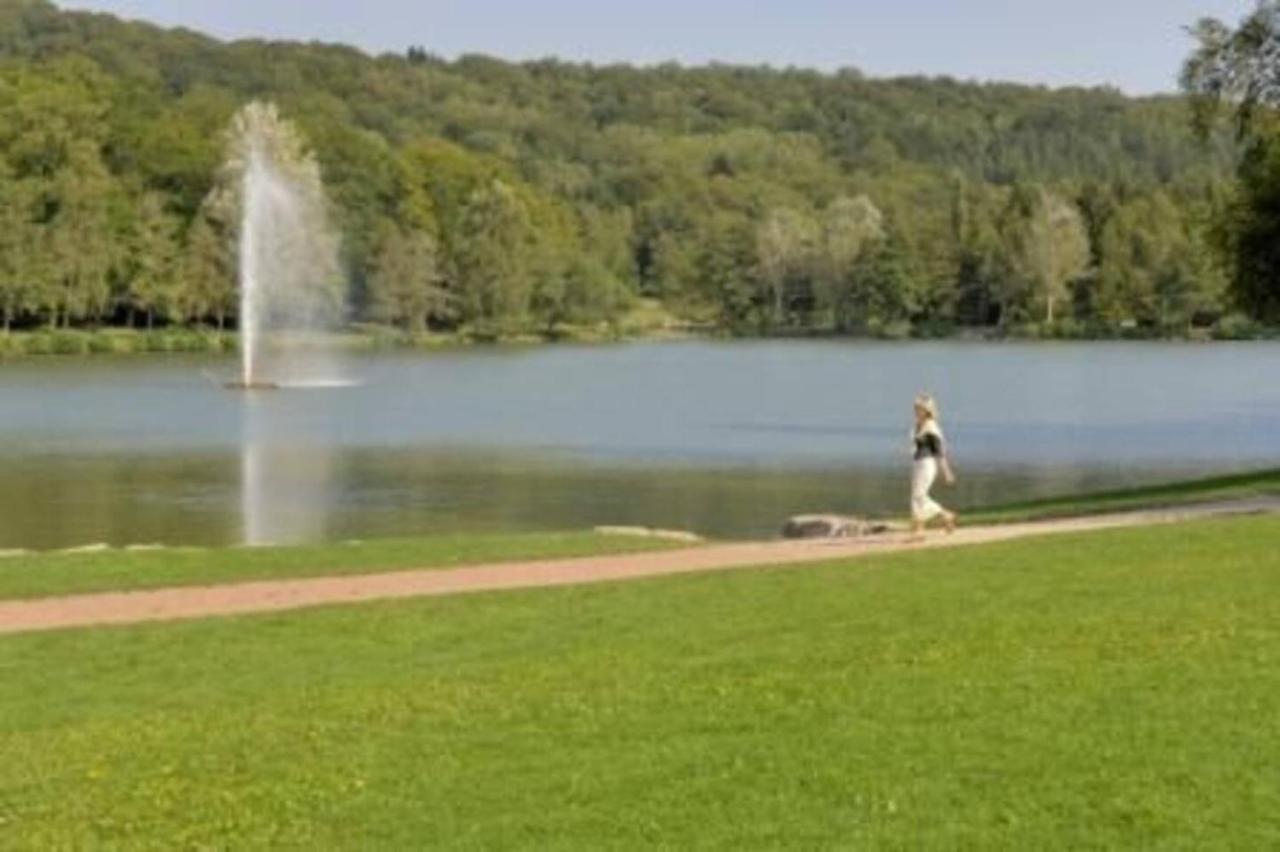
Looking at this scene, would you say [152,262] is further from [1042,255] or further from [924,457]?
[924,457]

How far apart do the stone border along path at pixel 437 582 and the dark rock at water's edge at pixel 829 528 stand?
903mm

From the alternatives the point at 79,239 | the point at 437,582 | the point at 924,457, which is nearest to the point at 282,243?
the point at 79,239

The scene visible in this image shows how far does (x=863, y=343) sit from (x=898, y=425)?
3800 inches

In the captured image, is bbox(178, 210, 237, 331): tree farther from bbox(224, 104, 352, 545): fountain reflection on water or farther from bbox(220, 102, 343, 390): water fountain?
bbox(224, 104, 352, 545): fountain reflection on water

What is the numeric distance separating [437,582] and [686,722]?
9460mm

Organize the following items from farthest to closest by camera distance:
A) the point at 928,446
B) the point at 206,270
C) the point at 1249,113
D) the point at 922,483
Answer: the point at 206,270 → the point at 1249,113 → the point at 928,446 → the point at 922,483

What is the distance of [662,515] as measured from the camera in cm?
3759

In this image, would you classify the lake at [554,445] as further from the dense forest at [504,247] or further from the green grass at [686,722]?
the dense forest at [504,247]

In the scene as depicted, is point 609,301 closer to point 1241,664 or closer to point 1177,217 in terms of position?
point 1177,217

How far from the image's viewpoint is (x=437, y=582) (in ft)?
69.8

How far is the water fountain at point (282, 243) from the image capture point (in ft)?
371

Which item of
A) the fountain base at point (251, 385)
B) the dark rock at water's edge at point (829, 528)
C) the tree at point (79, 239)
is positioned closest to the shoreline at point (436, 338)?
the tree at point (79, 239)

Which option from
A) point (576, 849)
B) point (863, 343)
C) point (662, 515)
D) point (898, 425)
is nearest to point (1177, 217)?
point (863, 343)

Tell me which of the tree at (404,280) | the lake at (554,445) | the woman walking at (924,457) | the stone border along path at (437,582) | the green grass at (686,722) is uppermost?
the tree at (404,280)
